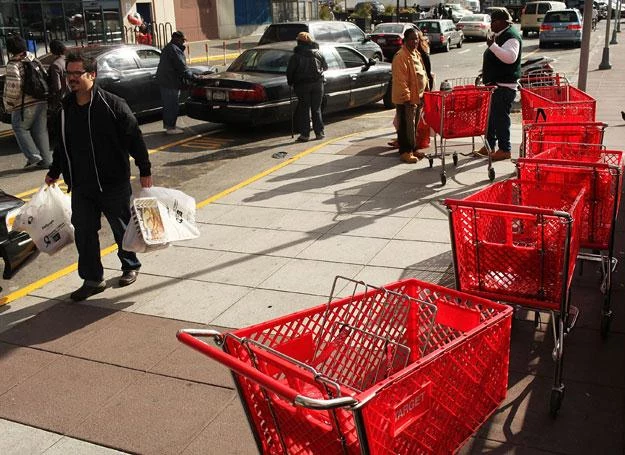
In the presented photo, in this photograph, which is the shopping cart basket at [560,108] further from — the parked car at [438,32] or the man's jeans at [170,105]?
the parked car at [438,32]

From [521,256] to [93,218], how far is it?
11.8 feet

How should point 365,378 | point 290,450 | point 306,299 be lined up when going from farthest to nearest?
point 306,299 < point 365,378 < point 290,450

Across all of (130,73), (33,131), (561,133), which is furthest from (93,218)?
(130,73)

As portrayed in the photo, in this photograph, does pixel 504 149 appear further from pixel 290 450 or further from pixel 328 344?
pixel 290 450

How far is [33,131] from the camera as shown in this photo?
1107 centimetres

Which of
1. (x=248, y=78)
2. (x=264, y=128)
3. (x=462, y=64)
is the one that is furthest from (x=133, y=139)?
(x=462, y=64)

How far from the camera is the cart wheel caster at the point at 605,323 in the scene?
15.9ft

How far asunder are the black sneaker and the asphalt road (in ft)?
2.54

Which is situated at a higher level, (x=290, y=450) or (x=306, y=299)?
(x=290, y=450)

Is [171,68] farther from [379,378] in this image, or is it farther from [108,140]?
[379,378]

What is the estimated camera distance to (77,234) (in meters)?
6.02

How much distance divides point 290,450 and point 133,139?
371cm

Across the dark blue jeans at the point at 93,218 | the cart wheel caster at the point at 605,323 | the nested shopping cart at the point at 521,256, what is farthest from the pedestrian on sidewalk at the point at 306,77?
the cart wheel caster at the point at 605,323

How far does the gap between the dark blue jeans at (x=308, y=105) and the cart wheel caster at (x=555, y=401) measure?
29.3 feet
